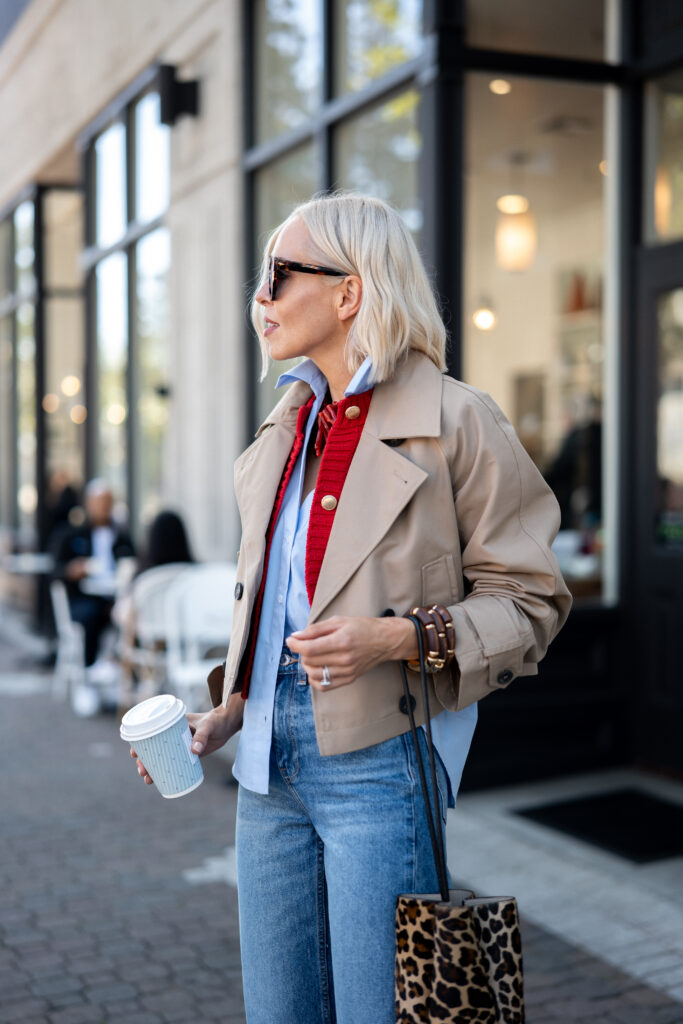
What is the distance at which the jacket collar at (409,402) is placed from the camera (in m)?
1.93

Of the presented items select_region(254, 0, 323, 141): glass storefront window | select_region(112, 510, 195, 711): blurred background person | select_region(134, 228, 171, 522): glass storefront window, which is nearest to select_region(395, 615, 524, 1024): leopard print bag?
select_region(112, 510, 195, 711): blurred background person

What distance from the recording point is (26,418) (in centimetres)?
1367

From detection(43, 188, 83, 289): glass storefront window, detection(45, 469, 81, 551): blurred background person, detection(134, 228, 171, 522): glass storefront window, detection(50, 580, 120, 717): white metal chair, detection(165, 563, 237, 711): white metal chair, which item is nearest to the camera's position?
detection(165, 563, 237, 711): white metal chair

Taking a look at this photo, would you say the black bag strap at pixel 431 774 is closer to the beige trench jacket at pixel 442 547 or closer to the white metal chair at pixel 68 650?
the beige trench jacket at pixel 442 547

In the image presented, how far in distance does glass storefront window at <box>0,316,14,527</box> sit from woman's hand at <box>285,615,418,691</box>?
13.4m

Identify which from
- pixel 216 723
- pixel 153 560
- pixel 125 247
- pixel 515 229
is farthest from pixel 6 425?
pixel 216 723

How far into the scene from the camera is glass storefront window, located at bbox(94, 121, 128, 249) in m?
10.1

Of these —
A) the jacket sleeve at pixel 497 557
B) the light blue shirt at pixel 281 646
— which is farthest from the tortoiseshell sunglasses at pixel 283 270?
the jacket sleeve at pixel 497 557

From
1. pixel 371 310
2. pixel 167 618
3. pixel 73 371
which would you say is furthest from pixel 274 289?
pixel 73 371

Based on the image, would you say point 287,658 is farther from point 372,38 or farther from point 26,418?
point 26,418

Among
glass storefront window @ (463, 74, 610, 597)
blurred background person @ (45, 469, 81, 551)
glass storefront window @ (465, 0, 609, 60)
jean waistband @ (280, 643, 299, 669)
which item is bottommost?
blurred background person @ (45, 469, 81, 551)

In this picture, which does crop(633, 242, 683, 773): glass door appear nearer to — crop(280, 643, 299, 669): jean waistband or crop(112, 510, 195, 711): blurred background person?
crop(112, 510, 195, 711): blurred background person

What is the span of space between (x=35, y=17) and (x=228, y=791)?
379 inches

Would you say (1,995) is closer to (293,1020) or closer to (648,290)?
(293,1020)
